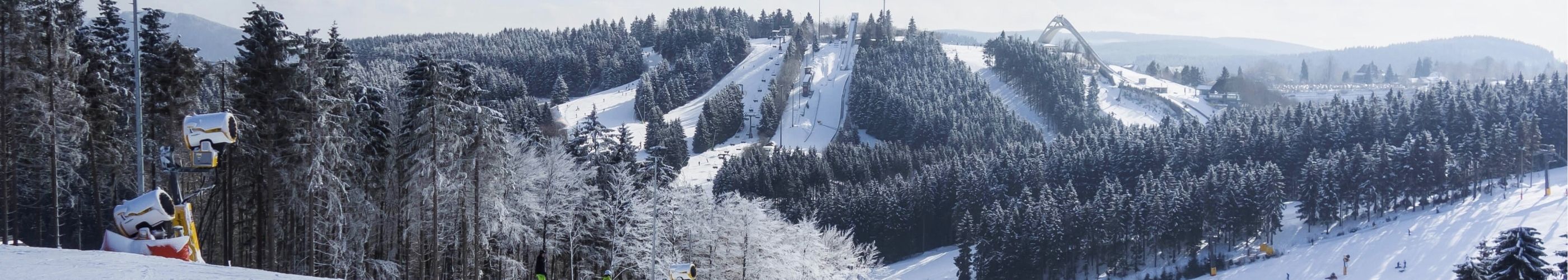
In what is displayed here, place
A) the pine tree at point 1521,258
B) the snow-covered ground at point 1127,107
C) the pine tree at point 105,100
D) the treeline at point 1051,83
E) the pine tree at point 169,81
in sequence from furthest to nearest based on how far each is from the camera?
the snow-covered ground at point 1127,107
the treeline at point 1051,83
the pine tree at point 105,100
the pine tree at point 169,81
the pine tree at point 1521,258

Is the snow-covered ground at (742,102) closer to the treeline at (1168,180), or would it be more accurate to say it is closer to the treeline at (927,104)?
the treeline at (1168,180)

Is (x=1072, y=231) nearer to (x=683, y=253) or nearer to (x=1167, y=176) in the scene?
(x=1167, y=176)

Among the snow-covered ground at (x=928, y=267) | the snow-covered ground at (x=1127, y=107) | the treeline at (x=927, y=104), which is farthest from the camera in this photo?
the snow-covered ground at (x=1127, y=107)

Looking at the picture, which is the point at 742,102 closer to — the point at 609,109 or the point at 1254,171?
the point at 609,109

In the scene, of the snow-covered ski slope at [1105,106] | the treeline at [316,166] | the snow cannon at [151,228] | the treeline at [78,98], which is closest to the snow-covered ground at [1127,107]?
the snow-covered ski slope at [1105,106]

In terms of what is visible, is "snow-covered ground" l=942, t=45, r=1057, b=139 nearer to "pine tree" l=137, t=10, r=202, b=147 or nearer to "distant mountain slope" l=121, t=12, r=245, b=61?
"distant mountain slope" l=121, t=12, r=245, b=61

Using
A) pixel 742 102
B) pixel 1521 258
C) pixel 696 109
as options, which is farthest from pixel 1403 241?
pixel 696 109

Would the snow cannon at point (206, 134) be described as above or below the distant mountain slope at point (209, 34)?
below
